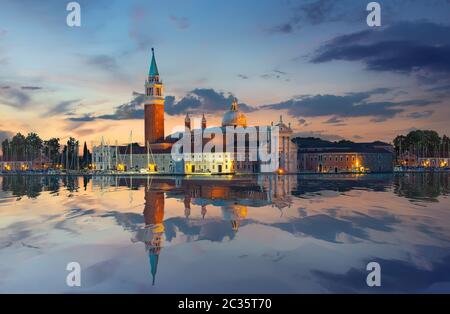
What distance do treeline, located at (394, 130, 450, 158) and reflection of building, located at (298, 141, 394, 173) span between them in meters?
27.2

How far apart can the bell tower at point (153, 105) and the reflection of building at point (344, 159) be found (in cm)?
3801

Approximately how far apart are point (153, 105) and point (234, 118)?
20.9m

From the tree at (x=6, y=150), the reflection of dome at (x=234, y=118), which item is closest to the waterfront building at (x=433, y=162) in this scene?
the reflection of dome at (x=234, y=118)

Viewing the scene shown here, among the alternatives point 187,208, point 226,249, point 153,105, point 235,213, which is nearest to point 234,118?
point 153,105

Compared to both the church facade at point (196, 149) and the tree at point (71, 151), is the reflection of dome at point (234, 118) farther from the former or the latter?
the tree at point (71, 151)

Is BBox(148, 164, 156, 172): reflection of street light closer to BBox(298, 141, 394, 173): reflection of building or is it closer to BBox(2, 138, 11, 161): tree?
BBox(298, 141, 394, 173): reflection of building

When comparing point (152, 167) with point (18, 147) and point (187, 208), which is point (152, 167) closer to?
point (18, 147)

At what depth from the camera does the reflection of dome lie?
334 ft

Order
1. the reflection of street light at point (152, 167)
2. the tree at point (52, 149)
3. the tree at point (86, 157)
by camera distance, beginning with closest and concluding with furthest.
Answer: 1. the reflection of street light at point (152, 167)
2. the tree at point (86, 157)
3. the tree at point (52, 149)

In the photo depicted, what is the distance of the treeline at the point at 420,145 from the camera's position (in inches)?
5281
